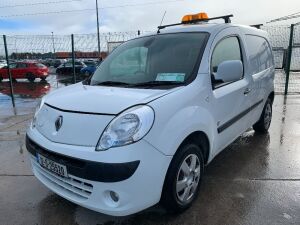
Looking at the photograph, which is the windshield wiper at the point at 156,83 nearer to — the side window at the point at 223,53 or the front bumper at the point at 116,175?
the side window at the point at 223,53

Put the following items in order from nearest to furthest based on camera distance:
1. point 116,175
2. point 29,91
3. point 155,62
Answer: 1. point 116,175
2. point 155,62
3. point 29,91

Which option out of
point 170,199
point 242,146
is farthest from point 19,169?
point 242,146

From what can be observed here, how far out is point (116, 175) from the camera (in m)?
2.38

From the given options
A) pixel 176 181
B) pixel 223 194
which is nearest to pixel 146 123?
pixel 176 181

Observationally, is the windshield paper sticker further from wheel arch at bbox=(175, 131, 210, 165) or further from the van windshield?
wheel arch at bbox=(175, 131, 210, 165)

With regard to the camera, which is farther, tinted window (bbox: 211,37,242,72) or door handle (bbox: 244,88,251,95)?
door handle (bbox: 244,88,251,95)

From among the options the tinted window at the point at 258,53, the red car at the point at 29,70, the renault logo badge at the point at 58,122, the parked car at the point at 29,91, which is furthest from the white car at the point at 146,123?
the red car at the point at 29,70

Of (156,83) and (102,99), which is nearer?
(102,99)

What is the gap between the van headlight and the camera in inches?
95.3

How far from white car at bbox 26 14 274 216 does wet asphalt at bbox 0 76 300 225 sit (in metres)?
0.28

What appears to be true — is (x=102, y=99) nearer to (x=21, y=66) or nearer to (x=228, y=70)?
(x=228, y=70)

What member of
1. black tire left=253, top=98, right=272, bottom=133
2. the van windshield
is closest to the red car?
black tire left=253, top=98, right=272, bottom=133

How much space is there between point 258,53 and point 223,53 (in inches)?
50.1

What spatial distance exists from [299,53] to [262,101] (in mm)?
9695
